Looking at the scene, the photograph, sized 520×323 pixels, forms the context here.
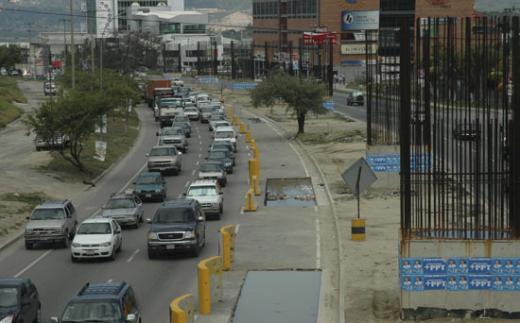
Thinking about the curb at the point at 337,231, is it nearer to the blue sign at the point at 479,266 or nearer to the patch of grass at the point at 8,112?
the blue sign at the point at 479,266

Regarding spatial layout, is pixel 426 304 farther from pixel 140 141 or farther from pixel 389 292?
pixel 140 141

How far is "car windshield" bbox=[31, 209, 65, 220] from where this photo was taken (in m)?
35.1

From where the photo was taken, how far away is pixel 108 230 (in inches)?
1268

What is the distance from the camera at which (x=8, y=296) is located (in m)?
21.5

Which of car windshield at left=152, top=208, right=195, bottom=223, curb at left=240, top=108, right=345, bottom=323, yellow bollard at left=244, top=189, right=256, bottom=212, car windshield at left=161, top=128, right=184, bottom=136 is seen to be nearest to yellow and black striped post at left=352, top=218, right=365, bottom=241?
curb at left=240, top=108, right=345, bottom=323

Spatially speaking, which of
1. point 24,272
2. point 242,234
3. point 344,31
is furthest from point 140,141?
point 344,31

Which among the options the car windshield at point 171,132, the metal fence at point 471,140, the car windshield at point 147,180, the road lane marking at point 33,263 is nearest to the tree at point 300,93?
the car windshield at point 171,132

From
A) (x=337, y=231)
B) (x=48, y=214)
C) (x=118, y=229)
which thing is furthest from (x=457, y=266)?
(x=48, y=214)

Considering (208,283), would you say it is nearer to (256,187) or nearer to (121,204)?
(121,204)

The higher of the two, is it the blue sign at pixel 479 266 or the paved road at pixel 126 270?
the blue sign at pixel 479 266

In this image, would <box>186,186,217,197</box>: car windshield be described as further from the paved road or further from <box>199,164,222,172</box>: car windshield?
<box>199,164,222,172</box>: car windshield

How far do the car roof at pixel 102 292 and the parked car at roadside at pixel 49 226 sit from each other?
13.5 metres

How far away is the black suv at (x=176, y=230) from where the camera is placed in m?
31.5

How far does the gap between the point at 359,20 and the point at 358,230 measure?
407ft
